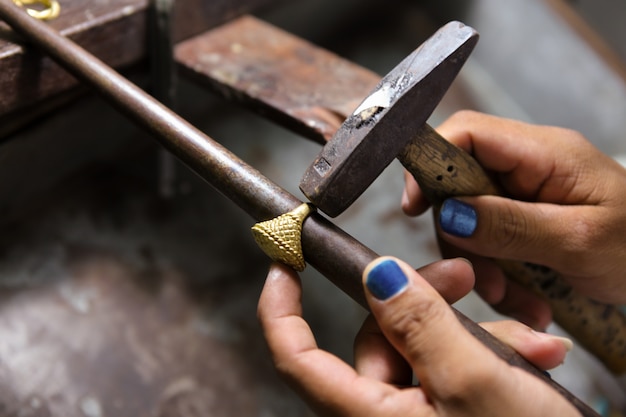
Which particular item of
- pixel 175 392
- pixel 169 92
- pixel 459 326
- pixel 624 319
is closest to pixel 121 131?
pixel 169 92

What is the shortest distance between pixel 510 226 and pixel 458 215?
59 mm

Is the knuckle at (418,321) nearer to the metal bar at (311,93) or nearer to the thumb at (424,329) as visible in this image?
the thumb at (424,329)

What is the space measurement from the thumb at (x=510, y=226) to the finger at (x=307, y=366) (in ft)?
0.70

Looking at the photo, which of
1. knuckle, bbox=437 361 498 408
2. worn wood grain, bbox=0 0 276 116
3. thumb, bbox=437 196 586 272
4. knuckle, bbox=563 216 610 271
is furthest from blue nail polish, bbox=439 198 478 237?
worn wood grain, bbox=0 0 276 116

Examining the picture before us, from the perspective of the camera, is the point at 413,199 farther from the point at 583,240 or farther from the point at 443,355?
the point at 443,355

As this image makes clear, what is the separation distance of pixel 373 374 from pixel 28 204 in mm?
605

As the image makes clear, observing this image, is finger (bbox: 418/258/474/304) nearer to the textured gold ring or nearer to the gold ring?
the textured gold ring

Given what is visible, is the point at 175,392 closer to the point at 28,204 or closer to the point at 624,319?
the point at 28,204

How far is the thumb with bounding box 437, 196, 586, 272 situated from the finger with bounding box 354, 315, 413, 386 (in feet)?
0.49

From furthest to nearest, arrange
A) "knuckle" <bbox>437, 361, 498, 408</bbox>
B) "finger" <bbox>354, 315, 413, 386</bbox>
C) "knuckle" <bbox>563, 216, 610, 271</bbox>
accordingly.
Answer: "knuckle" <bbox>563, 216, 610, 271</bbox> → "finger" <bbox>354, 315, 413, 386</bbox> → "knuckle" <bbox>437, 361, 498, 408</bbox>

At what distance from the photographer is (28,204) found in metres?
0.86

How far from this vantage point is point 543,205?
651mm

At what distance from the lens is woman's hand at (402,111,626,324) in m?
0.64

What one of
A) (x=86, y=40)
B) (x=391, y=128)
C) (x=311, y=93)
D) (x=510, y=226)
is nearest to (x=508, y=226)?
(x=510, y=226)
